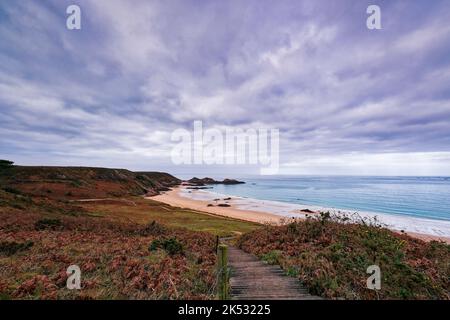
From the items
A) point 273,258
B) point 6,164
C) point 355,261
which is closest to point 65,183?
point 6,164

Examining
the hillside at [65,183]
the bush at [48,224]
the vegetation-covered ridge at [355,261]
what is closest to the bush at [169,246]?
the vegetation-covered ridge at [355,261]

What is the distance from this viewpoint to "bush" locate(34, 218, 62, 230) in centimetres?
1828

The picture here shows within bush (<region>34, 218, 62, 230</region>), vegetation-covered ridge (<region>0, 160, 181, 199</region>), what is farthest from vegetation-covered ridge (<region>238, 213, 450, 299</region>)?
vegetation-covered ridge (<region>0, 160, 181, 199</region>)

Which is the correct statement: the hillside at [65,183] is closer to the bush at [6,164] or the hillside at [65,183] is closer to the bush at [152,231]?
the bush at [6,164]

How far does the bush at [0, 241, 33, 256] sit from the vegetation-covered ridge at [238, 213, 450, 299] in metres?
12.2

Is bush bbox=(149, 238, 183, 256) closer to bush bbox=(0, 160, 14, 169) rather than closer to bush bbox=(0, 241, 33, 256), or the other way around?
bush bbox=(0, 241, 33, 256)

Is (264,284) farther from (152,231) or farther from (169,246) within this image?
(152,231)

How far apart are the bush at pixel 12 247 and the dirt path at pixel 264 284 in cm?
1111

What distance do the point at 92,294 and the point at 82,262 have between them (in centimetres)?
376

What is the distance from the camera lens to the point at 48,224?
19016mm

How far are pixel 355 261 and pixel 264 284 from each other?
13.9ft
